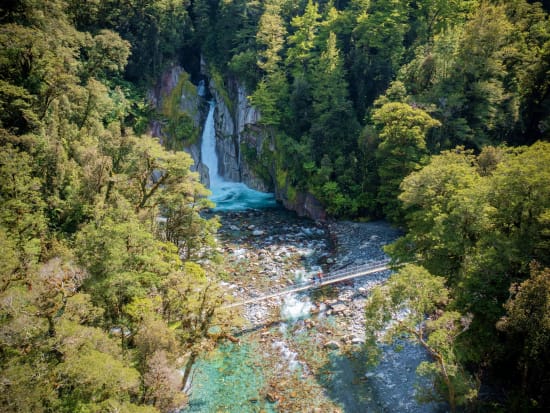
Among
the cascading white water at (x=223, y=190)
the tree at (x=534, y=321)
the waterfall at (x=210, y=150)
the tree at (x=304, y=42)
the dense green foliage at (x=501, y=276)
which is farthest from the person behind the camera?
the waterfall at (x=210, y=150)

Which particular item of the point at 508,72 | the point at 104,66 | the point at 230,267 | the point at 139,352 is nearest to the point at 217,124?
the point at 104,66

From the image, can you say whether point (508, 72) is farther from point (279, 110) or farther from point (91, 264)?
point (91, 264)

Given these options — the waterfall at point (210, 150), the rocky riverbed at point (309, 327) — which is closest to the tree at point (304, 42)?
the waterfall at point (210, 150)

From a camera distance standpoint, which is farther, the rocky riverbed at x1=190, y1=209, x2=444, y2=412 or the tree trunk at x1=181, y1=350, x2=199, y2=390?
the rocky riverbed at x1=190, y1=209, x2=444, y2=412

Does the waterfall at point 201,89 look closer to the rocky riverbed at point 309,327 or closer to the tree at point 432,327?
the rocky riverbed at point 309,327

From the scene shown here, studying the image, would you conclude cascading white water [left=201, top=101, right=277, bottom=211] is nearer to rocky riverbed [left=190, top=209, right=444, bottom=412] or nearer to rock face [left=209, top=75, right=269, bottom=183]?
rock face [left=209, top=75, right=269, bottom=183]

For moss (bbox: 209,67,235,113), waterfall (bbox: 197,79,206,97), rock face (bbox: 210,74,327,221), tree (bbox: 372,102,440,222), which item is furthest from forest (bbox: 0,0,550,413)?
waterfall (bbox: 197,79,206,97)
